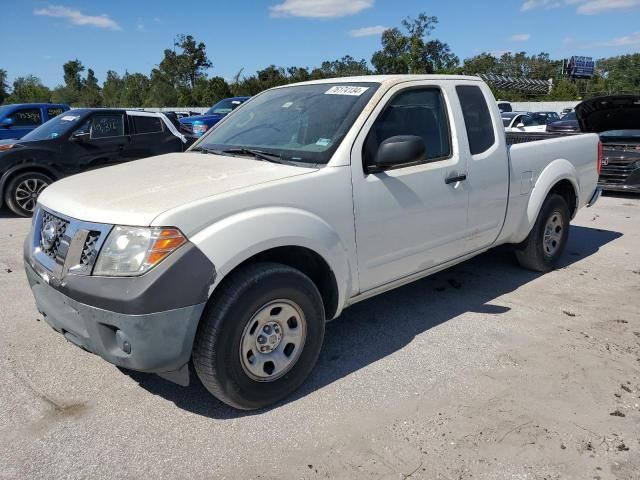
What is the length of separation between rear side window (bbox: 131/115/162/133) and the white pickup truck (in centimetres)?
584

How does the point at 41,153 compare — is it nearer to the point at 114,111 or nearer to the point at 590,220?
the point at 114,111

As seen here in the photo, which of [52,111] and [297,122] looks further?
[52,111]

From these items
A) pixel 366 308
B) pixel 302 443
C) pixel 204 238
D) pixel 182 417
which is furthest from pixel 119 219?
pixel 366 308

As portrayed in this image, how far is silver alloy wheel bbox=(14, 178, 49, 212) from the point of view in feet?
28.7

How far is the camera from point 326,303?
139 inches

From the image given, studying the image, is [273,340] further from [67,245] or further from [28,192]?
[28,192]

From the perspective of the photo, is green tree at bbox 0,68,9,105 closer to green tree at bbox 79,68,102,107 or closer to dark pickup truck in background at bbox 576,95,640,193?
green tree at bbox 79,68,102,107

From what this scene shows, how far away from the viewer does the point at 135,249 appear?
271 cm

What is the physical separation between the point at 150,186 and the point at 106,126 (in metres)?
7.12

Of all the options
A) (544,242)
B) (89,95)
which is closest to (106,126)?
(544,242)

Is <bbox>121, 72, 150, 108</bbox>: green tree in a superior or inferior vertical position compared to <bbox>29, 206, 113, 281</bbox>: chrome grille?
superior

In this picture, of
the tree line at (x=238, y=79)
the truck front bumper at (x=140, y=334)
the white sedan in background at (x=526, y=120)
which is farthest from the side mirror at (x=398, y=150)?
the tree line at (x=238, y=79)

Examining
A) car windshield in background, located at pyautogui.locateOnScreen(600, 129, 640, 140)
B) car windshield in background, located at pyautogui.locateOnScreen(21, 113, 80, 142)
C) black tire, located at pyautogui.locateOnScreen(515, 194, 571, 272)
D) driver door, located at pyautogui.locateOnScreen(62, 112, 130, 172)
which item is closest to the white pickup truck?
black tire, located at pyautogui.locateOnScreen(515, 194, 571, 272)

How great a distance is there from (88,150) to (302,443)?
7.79m
